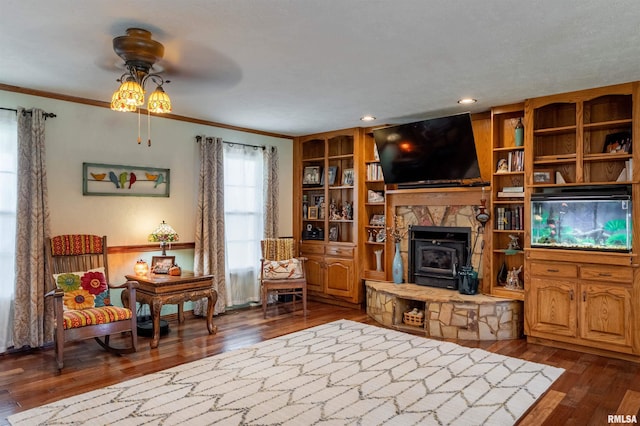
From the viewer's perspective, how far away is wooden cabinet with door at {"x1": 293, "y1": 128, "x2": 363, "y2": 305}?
628 centimetres

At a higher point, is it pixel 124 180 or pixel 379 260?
pixel 124 180

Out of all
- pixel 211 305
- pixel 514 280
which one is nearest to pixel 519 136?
pixel 514 280

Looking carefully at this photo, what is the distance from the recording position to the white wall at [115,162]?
181 inches

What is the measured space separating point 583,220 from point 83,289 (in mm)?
4920

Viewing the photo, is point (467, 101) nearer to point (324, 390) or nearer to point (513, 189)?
point (513, 189)

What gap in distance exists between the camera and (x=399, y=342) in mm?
4527

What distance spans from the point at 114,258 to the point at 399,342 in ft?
11.0

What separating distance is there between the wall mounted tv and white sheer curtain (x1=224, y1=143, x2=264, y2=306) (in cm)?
189

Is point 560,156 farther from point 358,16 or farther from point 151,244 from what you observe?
point 151,244

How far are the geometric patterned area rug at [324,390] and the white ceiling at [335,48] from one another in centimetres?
254

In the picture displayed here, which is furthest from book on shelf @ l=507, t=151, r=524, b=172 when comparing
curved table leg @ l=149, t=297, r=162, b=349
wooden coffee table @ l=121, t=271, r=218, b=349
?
curved table leg @ l=149, t=297, r=162, b=349

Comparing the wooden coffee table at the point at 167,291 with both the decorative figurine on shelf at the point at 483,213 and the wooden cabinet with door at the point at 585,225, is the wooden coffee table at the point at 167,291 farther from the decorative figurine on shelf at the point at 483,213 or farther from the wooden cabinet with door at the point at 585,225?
the wooden cabinet with door at the point at 585,225

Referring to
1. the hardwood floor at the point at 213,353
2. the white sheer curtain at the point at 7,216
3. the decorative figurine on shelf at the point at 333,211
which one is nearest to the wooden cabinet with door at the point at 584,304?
the hardwood floor at the point at 213,353

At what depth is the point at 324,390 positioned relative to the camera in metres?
3.31
